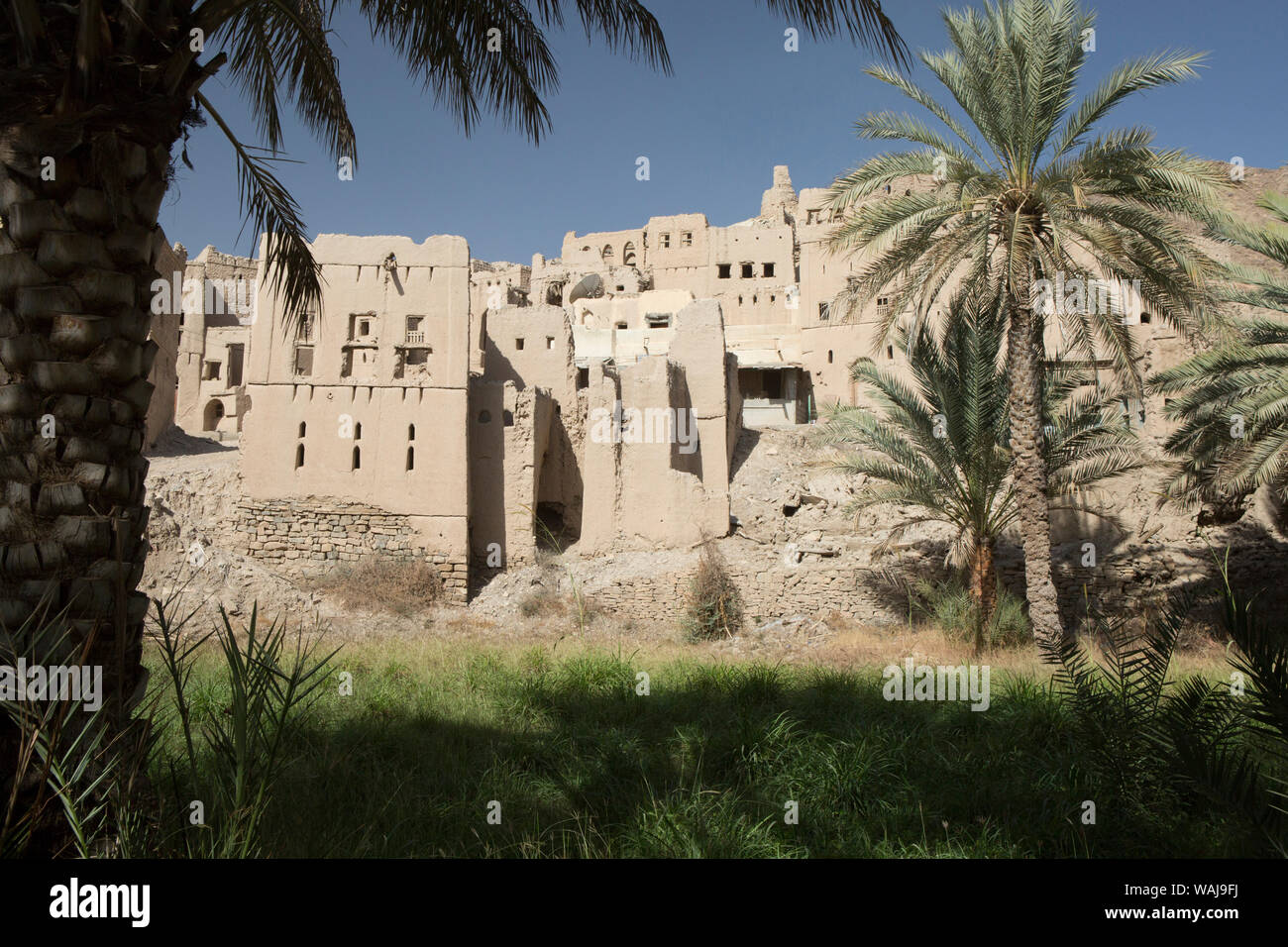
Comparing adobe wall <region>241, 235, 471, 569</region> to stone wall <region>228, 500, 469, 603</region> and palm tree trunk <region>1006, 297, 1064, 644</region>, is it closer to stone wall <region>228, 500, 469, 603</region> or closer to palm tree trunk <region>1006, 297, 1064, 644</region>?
stone wall <region>228, 500, 469, 603</region>

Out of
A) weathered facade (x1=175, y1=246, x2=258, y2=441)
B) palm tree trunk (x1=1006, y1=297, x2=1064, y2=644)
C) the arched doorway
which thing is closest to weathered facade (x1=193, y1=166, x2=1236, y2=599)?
palm tree trunk (x1=1006, y1=297, x2=1064, y2=644)

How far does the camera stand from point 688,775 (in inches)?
187

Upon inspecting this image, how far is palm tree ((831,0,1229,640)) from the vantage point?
357 inches

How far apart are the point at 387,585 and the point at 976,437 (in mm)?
11107

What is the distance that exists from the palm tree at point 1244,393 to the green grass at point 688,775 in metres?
5.72

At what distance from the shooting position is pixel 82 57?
305cm

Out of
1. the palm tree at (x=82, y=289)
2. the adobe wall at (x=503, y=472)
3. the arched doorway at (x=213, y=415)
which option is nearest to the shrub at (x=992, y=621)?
the adobe wall at (x=503, y=472)

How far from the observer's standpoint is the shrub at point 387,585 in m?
15.4

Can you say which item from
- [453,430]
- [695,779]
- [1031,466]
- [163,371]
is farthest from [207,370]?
[695,779]

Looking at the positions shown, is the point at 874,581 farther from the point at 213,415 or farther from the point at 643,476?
the point at 213,415

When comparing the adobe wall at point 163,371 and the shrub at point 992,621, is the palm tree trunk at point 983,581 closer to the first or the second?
the shrub at point 992,621

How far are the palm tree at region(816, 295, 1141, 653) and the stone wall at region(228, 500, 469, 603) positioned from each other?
9138 mm

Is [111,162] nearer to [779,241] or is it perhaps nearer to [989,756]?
[989,756]
